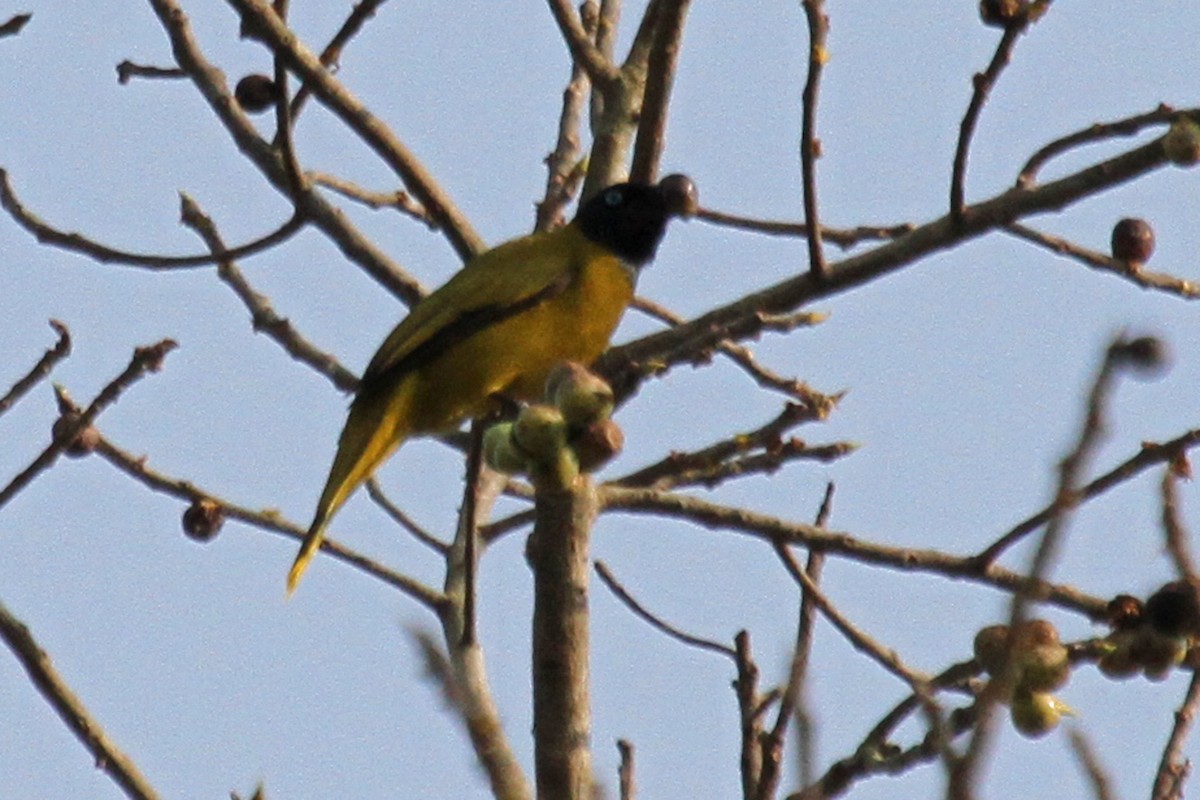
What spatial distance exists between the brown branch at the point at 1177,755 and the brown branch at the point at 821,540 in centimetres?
80

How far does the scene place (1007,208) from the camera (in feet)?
11.8

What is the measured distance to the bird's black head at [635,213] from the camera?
516 cm

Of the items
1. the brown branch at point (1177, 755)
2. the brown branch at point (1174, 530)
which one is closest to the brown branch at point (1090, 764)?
the brown branch at point (1174, 530)

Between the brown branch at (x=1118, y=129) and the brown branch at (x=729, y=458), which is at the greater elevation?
the brown branch at (x=1118, y=129)

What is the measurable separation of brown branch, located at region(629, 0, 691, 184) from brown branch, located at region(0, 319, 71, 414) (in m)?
1.57

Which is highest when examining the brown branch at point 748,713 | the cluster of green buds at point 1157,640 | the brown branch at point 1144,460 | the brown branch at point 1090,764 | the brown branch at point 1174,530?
the brown branch at point 1144,460

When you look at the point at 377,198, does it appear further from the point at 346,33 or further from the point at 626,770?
the point at 626,770

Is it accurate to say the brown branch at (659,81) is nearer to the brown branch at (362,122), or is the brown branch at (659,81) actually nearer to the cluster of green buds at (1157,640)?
the brown branch at (362,122)

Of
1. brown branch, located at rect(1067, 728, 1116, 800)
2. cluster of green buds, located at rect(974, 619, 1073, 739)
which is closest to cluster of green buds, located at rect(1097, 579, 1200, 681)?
cluster of green buds, located at rect(974, 619, 1073, 739)

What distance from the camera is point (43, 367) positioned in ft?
11.9

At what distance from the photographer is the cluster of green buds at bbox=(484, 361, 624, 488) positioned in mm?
2693

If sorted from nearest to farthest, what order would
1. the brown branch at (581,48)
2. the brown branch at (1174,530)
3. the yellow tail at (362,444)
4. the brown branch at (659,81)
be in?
the brown branch at (1174,530) → the brown branch at (659,81) → the brown branch at (581,48) → the yellow tail at (362,444)

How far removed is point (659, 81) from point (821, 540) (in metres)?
1.48

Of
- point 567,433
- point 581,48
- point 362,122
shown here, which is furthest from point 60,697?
point 581,48
